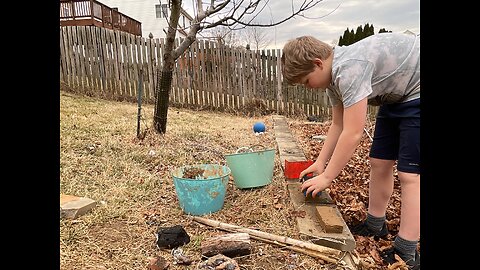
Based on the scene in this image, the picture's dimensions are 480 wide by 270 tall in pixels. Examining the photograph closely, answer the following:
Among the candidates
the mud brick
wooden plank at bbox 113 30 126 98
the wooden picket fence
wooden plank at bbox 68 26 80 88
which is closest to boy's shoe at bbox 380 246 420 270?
the mud brick

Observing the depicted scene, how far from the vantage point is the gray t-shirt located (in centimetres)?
175

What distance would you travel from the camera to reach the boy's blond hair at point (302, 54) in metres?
1.84

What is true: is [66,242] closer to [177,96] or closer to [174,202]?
[174,202]

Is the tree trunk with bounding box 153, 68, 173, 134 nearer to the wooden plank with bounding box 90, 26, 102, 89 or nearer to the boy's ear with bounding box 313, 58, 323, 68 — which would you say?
the boy's ear with bounding box 313, 58, 323, 68

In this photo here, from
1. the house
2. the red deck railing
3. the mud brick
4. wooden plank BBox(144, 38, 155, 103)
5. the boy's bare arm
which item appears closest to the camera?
the boy's bare arm

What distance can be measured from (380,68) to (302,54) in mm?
425

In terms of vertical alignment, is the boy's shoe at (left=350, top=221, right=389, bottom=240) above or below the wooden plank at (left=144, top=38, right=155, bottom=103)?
below

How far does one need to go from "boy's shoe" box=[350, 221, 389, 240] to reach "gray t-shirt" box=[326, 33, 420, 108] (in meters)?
0.92

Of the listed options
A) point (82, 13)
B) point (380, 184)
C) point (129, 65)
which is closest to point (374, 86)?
point (380, 184)

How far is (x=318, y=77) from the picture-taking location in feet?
6.20

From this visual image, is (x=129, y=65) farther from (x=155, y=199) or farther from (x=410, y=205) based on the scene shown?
(x=410, y=205)

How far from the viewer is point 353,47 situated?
1.89 m
